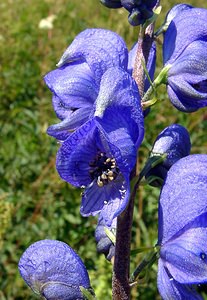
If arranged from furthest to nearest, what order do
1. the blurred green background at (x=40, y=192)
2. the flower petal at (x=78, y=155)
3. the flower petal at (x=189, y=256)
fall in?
the blurred green background at (x=40, y=192) < the flower petal at (x=189, y=256) < the flower petal at (x=78, y=155)

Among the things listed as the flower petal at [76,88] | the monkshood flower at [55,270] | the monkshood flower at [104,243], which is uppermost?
the flower petal at [76,88]

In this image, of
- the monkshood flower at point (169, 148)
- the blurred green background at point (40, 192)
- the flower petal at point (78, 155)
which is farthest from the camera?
the blurred green background at point (40, 192)

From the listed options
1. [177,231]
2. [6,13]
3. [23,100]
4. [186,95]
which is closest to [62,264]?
[177,231]

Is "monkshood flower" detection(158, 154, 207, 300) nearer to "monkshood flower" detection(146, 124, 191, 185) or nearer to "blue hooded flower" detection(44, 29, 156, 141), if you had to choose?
"monkshood flower" detection(146, 124, 191, 185)

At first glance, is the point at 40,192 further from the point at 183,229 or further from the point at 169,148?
the point at 183,229

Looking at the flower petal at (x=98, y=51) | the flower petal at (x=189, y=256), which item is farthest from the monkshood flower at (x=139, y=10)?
the flower petal at (x=189, y=256)

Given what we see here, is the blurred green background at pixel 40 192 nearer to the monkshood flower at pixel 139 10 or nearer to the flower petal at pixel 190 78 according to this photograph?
the flower petal at pixel 190 78

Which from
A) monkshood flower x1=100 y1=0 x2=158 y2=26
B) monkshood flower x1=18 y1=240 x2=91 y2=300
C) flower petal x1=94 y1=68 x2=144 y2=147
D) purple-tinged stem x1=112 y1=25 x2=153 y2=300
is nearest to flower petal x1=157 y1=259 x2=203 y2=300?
purple-tinged stem x1=112 y1=25 x2=153 y2=300

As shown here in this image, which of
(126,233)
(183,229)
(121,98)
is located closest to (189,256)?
(183,229)
